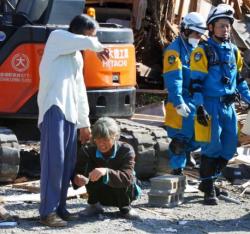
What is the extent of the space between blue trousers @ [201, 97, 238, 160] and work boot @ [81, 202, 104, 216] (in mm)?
1351

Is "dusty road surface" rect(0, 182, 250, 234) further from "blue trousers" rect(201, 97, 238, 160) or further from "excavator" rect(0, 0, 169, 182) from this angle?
"excavator" rect(0, 0, 169, 182)

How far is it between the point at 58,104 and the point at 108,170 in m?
0.74

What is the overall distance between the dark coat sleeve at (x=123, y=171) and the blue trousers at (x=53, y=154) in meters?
0.42

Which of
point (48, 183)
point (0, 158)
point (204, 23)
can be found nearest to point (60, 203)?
point (48, 183)

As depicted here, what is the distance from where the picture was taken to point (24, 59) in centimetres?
864

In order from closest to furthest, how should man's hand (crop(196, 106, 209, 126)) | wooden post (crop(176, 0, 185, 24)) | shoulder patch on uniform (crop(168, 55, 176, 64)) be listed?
man's hand (crop(196, 106, 209, 126)) < shoulder patch on uniform (crop(168, 55, 176, 64)) < wooden post (crop(176, 0, 185, 24))

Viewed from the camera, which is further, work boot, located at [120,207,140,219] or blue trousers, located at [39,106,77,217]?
work boot, located at [120,207,140,219]

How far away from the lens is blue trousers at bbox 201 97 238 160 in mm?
8000

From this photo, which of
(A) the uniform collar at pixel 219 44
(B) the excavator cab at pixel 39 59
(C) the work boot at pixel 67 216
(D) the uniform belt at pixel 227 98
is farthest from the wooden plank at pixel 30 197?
(A) the uniform collar at pixel 219 44

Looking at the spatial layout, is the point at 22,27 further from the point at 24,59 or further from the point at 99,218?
the point at 99,218

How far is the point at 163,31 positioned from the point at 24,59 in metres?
7.15

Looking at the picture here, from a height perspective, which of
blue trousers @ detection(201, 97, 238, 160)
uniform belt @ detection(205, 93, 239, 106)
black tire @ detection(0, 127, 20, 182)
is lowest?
black tire @ detection(0, 127, 20, 182)

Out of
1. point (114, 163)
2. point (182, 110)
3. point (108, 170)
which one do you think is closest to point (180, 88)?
point (182, 110)

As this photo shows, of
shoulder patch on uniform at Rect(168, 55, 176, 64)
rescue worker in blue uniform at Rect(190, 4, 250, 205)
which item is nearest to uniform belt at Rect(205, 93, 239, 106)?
rescue worker in blue uniform at Rect(190, 4, 250, 205)
